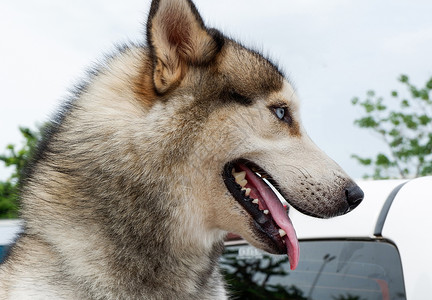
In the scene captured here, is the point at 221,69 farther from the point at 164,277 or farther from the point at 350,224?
the point at 350,224

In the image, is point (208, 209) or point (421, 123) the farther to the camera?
point (421, 123)

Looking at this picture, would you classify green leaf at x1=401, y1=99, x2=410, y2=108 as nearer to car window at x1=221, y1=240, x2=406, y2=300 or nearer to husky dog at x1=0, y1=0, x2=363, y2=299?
car window at x1=221, y1=240, x2=406, y2=300

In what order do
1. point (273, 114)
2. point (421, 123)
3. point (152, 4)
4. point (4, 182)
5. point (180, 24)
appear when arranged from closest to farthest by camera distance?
point (152, 4) → point (180, 24) → point (273, 114) → point (4, 182) → point (421, 123)

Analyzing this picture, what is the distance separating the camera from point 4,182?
10.0 m

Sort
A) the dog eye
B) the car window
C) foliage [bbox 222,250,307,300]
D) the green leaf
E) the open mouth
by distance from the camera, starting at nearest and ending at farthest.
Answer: the open mouth → the dog eye → the car window → foliage [bbox 222,250,307,300] → the green leaf

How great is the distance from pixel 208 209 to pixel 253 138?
39 cm

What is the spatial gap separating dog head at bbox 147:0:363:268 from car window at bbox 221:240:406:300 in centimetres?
61

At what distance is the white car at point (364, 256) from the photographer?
2775 millimetres

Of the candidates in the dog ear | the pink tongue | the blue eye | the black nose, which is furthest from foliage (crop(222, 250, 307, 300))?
the dog ear

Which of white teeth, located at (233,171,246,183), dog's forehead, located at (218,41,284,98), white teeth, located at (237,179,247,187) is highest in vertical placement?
dog's forehead, located at (218,41,284,98)

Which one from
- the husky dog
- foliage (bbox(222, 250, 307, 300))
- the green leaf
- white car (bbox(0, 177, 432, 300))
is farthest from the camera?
the green leaf

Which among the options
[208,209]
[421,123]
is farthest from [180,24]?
[421,123]

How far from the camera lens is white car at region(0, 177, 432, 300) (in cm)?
277

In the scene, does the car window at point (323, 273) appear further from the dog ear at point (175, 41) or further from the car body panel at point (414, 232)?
the dog ear at point (175, 41)
